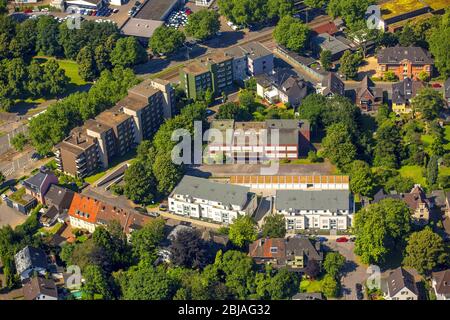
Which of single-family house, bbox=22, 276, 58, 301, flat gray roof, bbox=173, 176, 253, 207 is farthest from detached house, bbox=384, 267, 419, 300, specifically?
single-family house, bbox=22, 276, 58, 301

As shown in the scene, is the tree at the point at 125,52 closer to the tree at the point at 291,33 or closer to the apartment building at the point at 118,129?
the apartment building at the point at 118,129

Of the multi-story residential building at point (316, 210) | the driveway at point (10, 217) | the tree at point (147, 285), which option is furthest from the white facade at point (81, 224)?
the multi-story residential building at point (316, 210)

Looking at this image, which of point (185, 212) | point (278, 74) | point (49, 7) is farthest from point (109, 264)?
point (49, 7)

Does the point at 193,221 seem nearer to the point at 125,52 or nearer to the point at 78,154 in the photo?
the point at 78,154

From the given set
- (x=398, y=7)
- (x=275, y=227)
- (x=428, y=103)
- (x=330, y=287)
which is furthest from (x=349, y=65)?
(x=330, y=287)

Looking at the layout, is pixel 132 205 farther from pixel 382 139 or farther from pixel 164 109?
pixel 382 139

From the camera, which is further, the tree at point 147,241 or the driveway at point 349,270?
the tree at point 147,241
